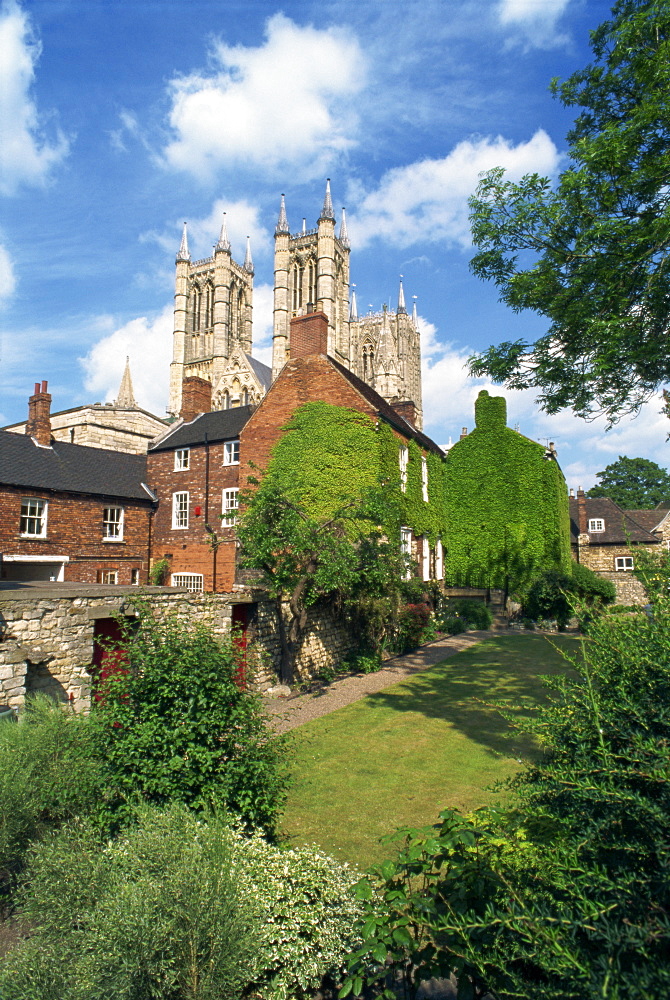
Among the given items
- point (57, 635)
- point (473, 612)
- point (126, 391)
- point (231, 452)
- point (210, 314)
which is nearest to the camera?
point (57, 635)

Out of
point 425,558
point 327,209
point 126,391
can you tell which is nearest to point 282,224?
point 327,209

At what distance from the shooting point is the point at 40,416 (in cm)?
2759

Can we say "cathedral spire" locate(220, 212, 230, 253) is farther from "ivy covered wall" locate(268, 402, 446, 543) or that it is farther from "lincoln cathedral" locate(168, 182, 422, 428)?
"ivy covered wall" locate(268, 402, 446, 543)

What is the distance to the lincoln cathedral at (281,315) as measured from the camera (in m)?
77.8

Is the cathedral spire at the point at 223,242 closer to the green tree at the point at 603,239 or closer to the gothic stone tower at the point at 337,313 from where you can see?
the gothic stone tower at the point at 337,313

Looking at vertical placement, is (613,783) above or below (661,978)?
above

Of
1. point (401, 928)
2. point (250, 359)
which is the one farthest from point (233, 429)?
point (250, 359)

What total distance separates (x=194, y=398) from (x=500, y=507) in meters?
19.7

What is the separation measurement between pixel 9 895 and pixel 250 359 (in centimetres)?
7580

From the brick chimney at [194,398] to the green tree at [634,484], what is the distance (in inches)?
2635

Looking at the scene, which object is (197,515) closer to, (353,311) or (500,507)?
(500,507)

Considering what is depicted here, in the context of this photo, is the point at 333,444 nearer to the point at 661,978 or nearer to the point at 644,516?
the point at 661,978

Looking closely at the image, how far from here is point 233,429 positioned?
2866 centimetres

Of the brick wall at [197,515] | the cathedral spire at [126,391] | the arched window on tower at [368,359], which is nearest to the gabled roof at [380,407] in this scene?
the brick wall at [197,515]
